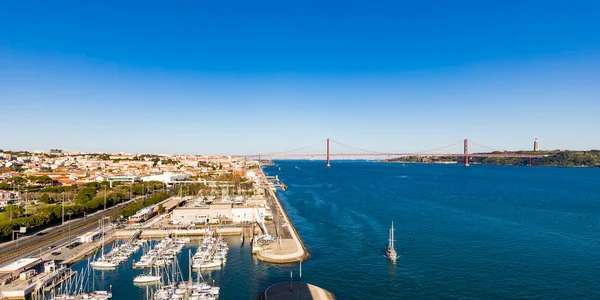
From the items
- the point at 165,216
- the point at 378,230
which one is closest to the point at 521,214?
the point at 378,230

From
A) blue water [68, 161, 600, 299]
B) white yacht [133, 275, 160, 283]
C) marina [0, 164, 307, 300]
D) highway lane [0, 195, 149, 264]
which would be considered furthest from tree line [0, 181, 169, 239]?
white yacht [133, 275, 160, 283]

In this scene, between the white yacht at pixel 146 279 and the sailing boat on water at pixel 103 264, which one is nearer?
the white yacht at pixel 146 279

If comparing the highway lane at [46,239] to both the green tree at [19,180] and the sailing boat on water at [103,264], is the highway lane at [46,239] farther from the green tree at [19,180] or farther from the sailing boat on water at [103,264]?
the green tree at [19,180]

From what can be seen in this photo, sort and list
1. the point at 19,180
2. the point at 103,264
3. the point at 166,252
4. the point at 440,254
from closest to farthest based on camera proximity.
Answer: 1. the point at 103,264
2. the point at 166,252
3. the point at 440,254
4. the point at 19,180

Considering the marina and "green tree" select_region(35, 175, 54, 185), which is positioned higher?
"green tree" select_region(35, 175, 54, 185)

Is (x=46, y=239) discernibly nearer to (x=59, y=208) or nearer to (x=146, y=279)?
(x=59, y=208)

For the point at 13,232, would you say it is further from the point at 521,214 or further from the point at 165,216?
the point at 521,214

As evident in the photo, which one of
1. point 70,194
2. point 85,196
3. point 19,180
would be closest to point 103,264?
point 85,196

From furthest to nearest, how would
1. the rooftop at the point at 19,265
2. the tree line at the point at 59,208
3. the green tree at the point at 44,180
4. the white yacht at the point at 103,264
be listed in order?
1. the green tree at the point at 44,180
2. the tree line at the point at 59,208
3. the white yacht at the point at 103,264
4. the rooftop at the point at 19,265

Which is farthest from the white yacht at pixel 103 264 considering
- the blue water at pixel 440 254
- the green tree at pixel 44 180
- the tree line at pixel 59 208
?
the green tree at pixel 44 180

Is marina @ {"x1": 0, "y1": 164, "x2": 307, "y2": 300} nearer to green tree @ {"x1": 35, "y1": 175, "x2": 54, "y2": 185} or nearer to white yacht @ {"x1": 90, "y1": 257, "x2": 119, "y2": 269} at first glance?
white yacht @ {"x1": 90, "y1": 257, "x2": 119, "y2": 269}

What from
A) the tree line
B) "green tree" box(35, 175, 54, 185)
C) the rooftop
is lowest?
the rooftop
